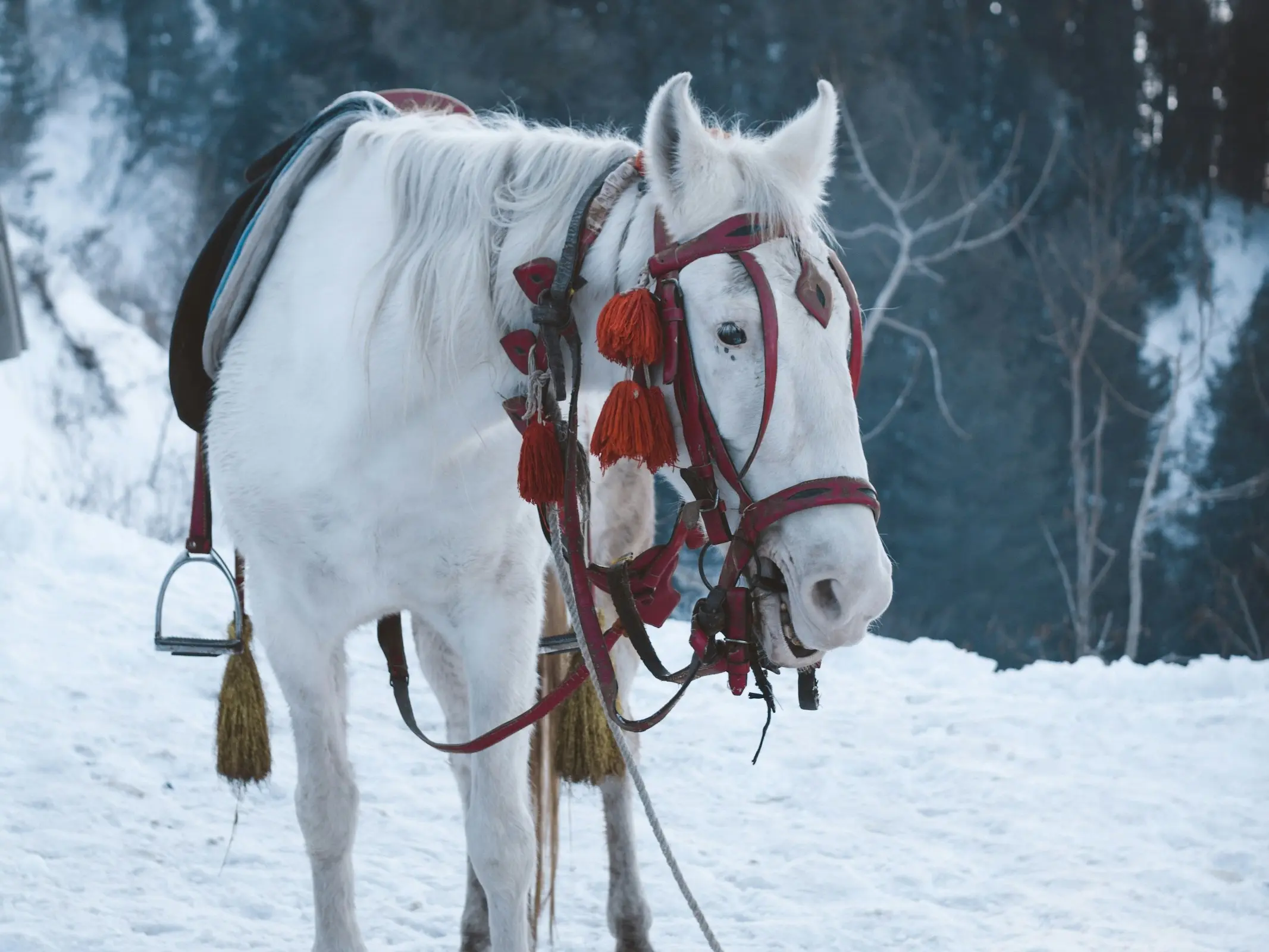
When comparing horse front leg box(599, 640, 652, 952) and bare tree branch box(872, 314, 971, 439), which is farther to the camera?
bare tree branch box(872, 314, 971, 439)

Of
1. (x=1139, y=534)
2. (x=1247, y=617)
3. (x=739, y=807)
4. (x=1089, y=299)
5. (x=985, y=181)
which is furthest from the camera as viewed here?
(x=985, y=181)

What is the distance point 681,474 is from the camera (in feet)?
5.51

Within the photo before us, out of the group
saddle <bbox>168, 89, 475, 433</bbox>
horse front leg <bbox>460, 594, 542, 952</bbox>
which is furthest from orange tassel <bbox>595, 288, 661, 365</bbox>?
saddle <bbox>168, 89, 475, 433</bbox>

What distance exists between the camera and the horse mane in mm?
1835

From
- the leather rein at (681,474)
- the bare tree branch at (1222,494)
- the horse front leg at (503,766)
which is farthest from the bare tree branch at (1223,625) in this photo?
the leather rein at (681,474)

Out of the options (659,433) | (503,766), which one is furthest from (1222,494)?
(659,433)

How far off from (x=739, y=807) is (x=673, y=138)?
9.64 feet

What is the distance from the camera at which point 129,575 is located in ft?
18.0

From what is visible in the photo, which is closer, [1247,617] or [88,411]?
[88,411]

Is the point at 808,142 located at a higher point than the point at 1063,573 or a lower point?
higher

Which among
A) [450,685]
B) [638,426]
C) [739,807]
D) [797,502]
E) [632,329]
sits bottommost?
[739,807]

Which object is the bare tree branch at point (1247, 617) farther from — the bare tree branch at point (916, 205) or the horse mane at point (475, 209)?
the horse mane at point (475, 209)

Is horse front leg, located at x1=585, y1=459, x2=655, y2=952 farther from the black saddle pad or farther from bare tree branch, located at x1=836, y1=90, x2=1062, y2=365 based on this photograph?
bare tree branch, located at x1=836, y1=90, x2=1062, y2=365

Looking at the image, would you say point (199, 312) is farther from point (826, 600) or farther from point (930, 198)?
point (930, 198)
